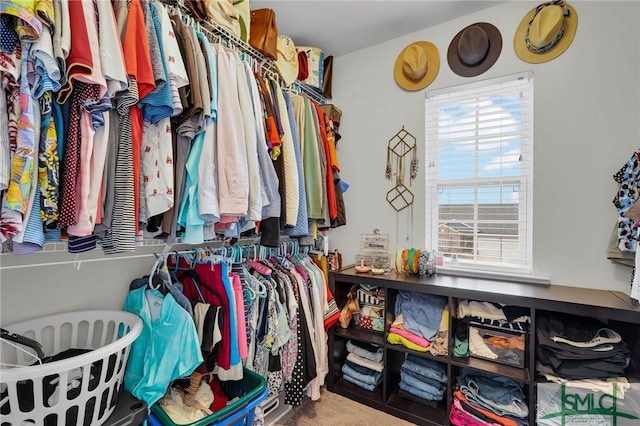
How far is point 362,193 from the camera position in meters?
2.42

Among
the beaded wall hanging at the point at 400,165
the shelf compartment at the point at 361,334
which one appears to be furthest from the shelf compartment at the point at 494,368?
the beaded wall hanging at the point at 400,165

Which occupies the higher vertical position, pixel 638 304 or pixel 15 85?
pixel 15 85

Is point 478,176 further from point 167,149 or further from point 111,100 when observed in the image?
point 111,100

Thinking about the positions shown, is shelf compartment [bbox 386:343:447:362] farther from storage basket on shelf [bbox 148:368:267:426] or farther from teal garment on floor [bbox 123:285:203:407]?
teal garment on floor [bbox 123:285:203:407]

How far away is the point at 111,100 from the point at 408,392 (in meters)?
2.15

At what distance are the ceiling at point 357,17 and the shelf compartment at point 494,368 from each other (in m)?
2.21

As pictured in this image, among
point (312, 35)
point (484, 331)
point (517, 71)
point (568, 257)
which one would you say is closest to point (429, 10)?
point (517, 71)

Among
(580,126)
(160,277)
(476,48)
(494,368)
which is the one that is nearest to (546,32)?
(476,48)

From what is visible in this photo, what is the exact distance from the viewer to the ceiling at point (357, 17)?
191cm

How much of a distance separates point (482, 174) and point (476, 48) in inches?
33.3

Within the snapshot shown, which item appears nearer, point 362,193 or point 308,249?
point 308,249

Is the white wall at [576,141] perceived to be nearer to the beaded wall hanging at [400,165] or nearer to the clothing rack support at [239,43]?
the beaded wall hanging at [400,165]

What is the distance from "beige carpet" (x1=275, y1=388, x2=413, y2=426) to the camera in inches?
67.8

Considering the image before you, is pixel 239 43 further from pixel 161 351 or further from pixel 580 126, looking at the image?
pixel 580 126
